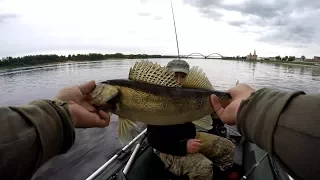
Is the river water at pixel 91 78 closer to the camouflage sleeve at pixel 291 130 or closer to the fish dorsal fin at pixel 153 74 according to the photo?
the fish dorsal fin at pixel 153 74

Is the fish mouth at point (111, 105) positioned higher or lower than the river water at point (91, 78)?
higher

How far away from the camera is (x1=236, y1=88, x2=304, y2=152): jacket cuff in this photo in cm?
142

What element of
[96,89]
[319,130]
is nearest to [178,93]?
→ [96,89]

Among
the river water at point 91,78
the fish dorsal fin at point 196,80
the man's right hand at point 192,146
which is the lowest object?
the river water at point 91,78

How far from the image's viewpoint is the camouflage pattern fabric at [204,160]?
464 centimetres

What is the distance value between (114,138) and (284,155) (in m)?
12.9

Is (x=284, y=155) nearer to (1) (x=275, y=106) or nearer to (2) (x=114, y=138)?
(1) (x=275, y=106)

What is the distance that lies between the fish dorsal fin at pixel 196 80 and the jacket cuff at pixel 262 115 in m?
1.33

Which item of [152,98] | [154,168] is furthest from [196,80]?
[154,168]

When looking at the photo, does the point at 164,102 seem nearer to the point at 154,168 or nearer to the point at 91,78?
the point at 154,168

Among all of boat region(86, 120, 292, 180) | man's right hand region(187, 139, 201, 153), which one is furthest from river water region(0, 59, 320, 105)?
man's right hand region(187, 139, 201, 153)

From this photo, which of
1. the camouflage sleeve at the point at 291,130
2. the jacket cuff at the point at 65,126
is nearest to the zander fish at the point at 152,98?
the jacket cuff at the point at 65,126

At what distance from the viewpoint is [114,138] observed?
1354 cm

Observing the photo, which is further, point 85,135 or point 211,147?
point 85,135
